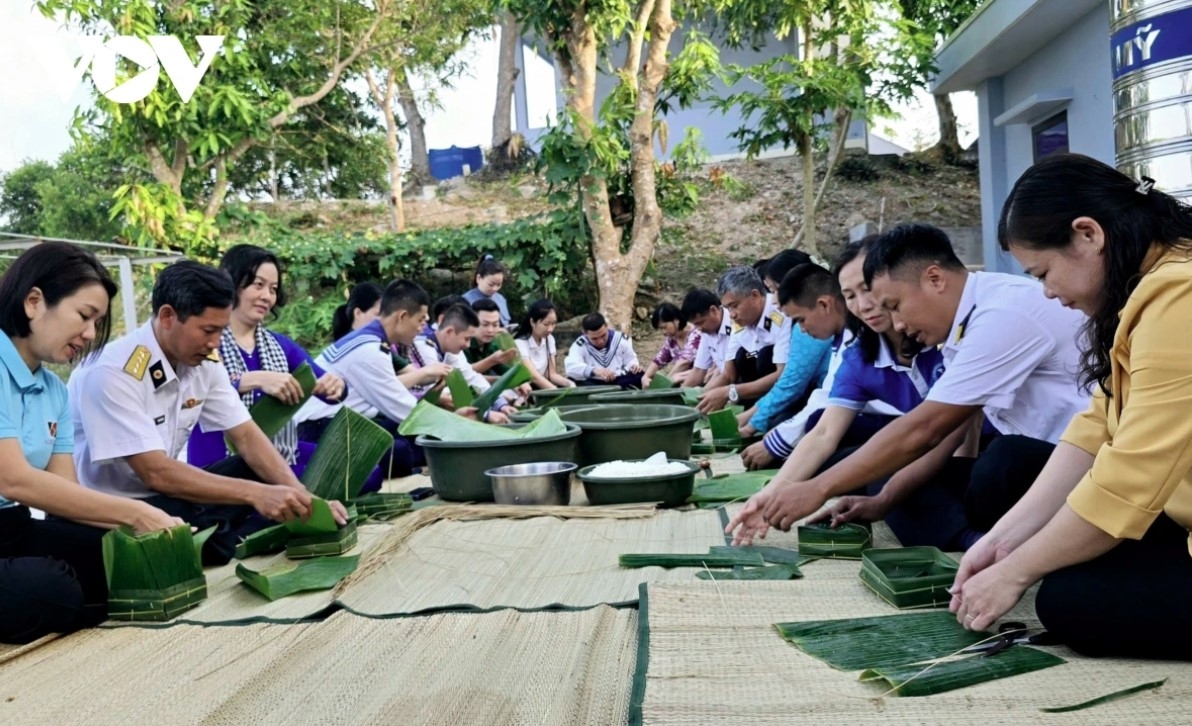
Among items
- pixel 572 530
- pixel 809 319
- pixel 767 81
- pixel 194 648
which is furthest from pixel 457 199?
pixel 194 648

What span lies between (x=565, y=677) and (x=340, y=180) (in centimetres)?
1465

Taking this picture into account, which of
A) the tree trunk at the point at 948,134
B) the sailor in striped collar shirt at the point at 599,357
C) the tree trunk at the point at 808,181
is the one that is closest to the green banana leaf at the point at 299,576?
the sailor in striped collar shirt at the point at 599,357

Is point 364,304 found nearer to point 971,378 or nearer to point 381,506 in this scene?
point 381,506

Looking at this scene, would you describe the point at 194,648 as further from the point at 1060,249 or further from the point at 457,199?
the point at 457,199

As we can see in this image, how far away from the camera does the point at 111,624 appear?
2539 mm

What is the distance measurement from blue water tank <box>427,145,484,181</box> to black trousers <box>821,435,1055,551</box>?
14.7 metres

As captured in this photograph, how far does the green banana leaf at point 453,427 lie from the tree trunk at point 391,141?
32.2ft

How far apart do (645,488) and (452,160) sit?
1432cm

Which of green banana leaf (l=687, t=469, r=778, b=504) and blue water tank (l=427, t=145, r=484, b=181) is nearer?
green banana leaf (l=687, t=469, r=778, b=504)

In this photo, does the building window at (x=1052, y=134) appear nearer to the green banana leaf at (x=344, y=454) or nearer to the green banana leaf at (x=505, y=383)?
the green banana leaf at (x=505, y=383)

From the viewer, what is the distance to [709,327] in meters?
7.39

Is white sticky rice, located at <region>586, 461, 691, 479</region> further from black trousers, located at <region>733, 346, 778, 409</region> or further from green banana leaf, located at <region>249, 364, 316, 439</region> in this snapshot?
black trousers, located at <region>733, 346, 778, 409</region>

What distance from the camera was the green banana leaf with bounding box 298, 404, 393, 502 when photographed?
338 cm

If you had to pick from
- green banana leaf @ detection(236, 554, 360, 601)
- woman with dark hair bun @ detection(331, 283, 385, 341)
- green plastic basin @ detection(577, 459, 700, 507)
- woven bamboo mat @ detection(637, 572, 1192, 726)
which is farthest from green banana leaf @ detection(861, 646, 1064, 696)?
woman with dark hair bun @ detection(331, 283, 385, 341)
